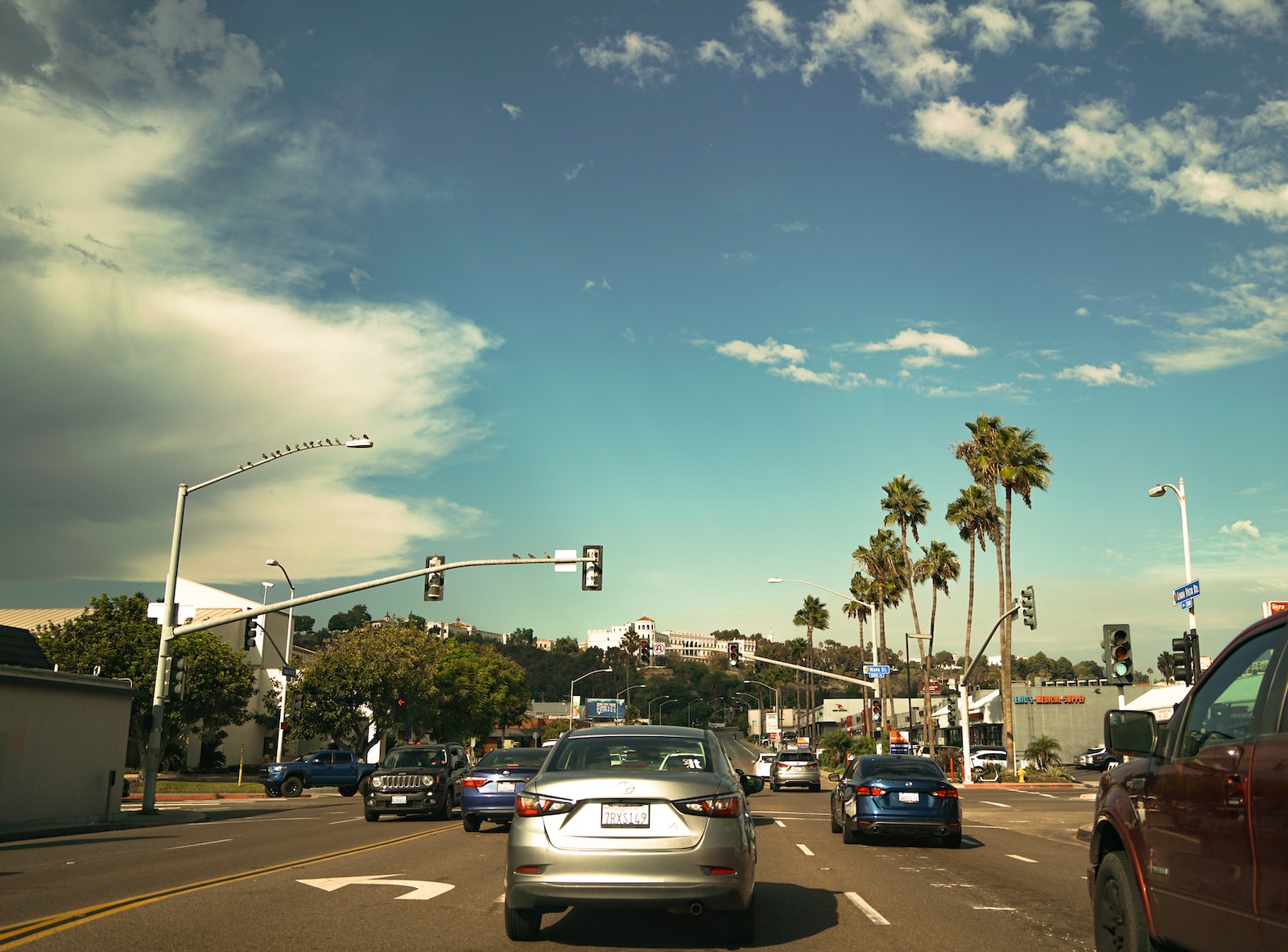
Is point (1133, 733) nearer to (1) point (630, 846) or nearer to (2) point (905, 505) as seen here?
(1) point (630, 846)

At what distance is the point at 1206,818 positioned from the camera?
484cm

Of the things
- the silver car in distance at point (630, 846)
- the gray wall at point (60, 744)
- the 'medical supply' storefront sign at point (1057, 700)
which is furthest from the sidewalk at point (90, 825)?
the 'medical supply' storefront sign at point (1057, 700)

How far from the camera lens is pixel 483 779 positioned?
21250mm

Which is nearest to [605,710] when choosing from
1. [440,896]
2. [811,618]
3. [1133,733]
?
[811,618]

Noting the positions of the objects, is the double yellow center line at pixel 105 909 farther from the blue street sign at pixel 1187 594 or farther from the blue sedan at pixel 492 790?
the blue street sign at pixel 1187 594

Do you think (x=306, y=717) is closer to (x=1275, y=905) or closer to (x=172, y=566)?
(x=172, y=566)

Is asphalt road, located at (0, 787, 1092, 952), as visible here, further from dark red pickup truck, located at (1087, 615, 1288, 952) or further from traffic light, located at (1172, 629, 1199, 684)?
traffic light, located at (1172, 629, 1199, 684)

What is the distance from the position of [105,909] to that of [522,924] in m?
4.77

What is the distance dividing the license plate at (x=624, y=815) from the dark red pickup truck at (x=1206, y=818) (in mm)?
3131

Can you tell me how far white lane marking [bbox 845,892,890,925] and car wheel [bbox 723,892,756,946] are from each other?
1849mm

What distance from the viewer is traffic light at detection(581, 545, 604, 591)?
28969mm

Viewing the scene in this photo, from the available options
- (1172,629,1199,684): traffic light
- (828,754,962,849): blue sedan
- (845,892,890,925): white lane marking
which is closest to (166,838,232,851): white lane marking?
(828,754,962,849): blue sedan

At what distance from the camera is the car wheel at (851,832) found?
1773 cm

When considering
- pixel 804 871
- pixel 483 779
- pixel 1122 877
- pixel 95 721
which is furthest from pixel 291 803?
pixel 1122 877
